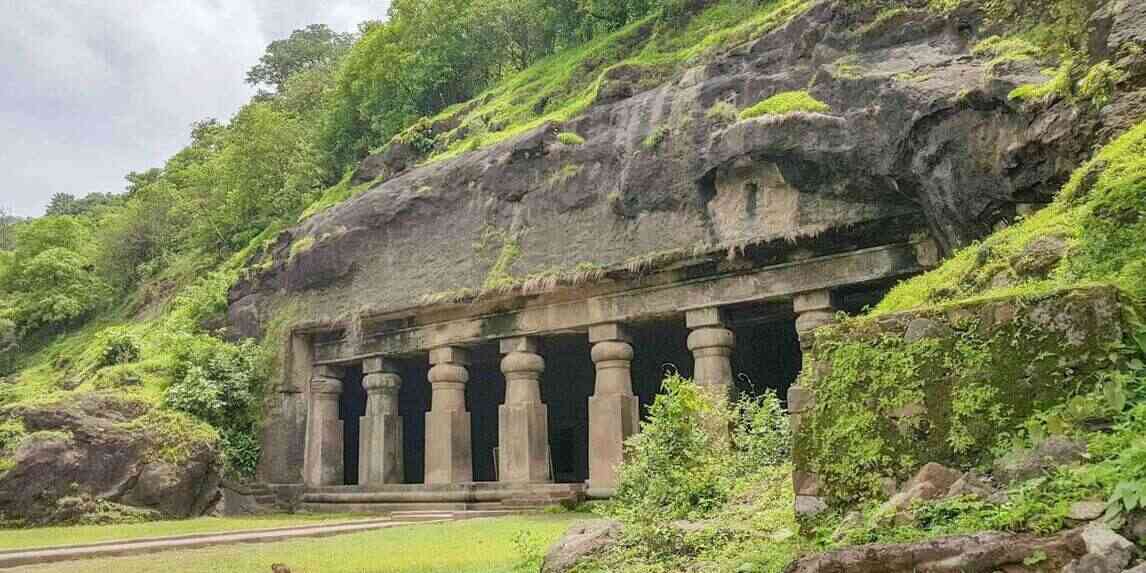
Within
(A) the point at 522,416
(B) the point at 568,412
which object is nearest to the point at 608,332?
(A) the point at 522,416

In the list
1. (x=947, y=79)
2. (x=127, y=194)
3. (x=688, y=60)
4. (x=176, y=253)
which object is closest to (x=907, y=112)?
(x=947, y=79)

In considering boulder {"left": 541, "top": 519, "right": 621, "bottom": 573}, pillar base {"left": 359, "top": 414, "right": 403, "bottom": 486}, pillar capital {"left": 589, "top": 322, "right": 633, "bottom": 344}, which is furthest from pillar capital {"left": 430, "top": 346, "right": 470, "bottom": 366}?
boulder {"left": 541, "top": 519, "right": 621, "bottom": 573}

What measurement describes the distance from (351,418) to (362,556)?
13758 millimetres

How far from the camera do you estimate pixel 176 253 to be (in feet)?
116

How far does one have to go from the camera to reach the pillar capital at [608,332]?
16.5 meters

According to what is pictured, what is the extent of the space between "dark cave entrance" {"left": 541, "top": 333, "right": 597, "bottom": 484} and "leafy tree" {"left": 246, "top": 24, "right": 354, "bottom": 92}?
38.7 metres

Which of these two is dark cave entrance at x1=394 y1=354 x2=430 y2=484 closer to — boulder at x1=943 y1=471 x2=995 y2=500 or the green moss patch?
the green moss patch

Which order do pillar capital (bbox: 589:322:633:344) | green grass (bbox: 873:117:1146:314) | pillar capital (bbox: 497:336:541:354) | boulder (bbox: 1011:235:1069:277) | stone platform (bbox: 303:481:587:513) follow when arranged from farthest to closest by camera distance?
pillar capital (bbox: 497:336:541:354) → pillar capital (bbox: 589:322:633:344) → stone platform (bbox: 303:481:587:513) → boulder (bbox: 1011:235:1069:277) → green grass (bbox: 873:117:1146:314)

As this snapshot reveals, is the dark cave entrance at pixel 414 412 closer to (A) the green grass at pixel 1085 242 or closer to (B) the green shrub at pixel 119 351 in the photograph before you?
(B) the green shrub at pixel 119 351

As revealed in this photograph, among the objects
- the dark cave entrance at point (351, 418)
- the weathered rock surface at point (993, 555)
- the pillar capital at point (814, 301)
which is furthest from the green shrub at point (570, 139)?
the weathered rock surface at point (993, 555)

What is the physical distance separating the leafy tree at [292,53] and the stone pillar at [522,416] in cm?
4325

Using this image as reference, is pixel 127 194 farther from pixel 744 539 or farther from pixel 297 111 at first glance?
pixel 744 539

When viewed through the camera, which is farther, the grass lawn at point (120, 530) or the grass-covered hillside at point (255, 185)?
the grass-covered hillside at point (255, 185)

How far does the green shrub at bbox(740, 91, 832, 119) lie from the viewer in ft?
45.9
